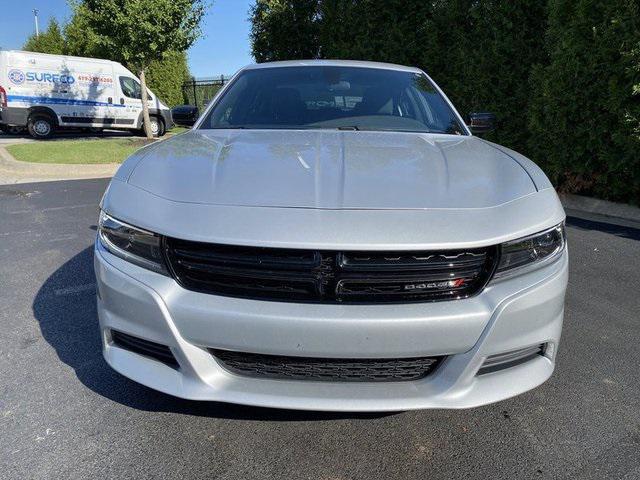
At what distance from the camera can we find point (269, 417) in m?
2.18

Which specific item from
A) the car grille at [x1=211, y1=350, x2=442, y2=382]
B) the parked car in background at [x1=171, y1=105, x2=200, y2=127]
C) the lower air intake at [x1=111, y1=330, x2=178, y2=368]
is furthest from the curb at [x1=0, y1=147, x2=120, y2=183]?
the car grille at [x1=211, y1=350, x2=442, y2=382]

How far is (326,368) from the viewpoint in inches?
71.5

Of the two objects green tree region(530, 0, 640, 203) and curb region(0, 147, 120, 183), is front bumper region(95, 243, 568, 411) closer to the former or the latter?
green tree region(530, 0, 640, 203)

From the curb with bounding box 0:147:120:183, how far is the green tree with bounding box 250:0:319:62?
27.4 ft

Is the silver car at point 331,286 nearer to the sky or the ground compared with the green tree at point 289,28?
nearer to the ground

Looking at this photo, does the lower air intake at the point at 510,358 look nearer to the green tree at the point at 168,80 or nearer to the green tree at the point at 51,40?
the green tree at the point at 168,80

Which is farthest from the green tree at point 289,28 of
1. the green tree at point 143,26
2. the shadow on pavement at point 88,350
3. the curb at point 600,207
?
the shadow on pavement at point 88,350

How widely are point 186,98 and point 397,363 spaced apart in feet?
79.2

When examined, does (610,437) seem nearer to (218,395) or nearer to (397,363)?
(397,363)

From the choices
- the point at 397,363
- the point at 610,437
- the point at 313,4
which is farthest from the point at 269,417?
the point at 313,4

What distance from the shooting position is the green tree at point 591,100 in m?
5.86

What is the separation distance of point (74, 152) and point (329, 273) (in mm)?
11011

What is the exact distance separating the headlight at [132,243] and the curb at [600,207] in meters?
6.18

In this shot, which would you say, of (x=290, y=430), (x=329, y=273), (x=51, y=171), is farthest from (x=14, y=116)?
(x=329, y=273)
